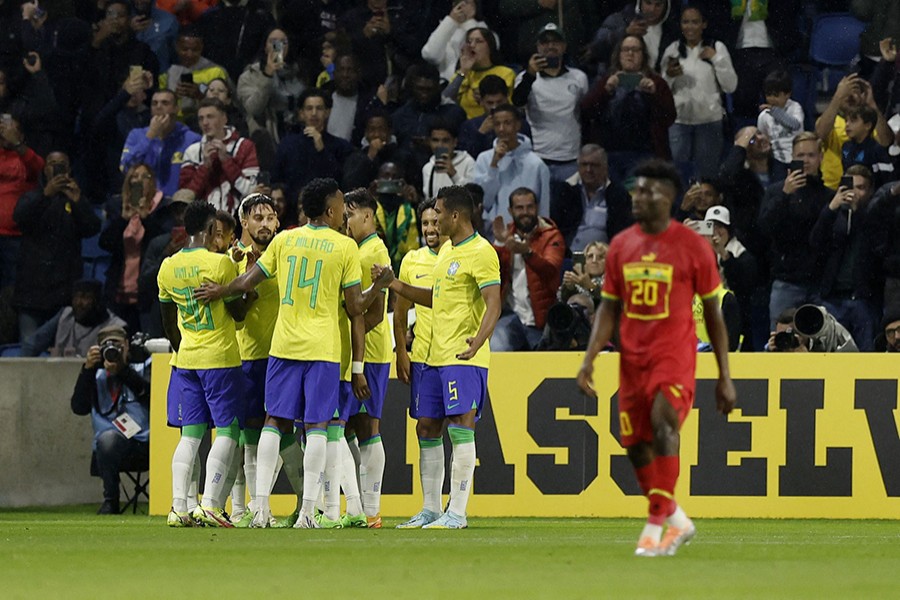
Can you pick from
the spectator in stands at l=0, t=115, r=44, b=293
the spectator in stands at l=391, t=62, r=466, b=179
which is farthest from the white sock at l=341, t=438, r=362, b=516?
the spectator in stands at l=0, t=115, r=44, b=293

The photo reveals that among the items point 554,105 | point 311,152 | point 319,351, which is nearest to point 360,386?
point 319,351

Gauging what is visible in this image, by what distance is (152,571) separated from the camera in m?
8.20

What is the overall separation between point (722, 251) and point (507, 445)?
2881 millimetres

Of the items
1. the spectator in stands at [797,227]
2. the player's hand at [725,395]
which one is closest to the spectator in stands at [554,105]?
the spectator in stands at [797,227]

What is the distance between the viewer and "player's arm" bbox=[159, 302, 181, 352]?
40.9ft

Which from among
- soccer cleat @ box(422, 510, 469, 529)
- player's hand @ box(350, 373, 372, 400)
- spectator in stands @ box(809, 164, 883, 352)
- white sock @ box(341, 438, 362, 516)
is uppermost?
spectator in stands @ box(809, 164, 883, 352)

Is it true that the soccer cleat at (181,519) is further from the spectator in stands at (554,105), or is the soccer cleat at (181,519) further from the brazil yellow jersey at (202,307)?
the spectator in stands at (554,105)

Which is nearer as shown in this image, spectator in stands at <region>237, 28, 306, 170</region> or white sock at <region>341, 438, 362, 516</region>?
white sock at <region>341, 438, 362, 516</region>

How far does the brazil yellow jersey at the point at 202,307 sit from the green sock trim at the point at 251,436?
622mm

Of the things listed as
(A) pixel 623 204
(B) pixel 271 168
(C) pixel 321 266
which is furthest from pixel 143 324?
(C) pixel 321 266

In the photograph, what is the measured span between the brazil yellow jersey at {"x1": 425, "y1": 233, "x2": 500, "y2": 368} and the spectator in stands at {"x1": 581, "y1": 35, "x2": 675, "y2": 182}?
6335 mm

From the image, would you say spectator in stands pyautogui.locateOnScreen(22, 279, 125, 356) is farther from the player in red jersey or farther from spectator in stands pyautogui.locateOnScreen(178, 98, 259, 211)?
the player in red jersey

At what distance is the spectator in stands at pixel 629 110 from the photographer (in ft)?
59.9

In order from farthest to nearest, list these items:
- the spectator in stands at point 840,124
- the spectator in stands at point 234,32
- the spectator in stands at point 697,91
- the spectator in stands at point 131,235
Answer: the spectator in stands at point 234,32 < the spectator in stands at point 131,235 < the spectator in stands at point 697,91 < the spectator in stands at point 840,124
